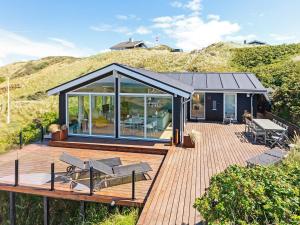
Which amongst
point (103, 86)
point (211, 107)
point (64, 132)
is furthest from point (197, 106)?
point (64, 132)

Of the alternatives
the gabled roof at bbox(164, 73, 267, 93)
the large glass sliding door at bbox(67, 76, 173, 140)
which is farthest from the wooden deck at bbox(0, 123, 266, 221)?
the gabled roof at bbox(164, 73, 267, 93)

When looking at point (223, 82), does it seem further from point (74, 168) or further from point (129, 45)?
point (129, 45)

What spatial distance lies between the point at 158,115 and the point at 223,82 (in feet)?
31.9

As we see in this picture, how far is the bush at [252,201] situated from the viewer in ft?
13.2

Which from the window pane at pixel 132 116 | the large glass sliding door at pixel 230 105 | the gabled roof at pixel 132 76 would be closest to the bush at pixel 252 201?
the gabled roof at pixel 132 76

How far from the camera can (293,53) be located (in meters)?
37.5

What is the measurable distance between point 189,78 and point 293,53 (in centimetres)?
2294

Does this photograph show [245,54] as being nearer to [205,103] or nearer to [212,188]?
[205,103]

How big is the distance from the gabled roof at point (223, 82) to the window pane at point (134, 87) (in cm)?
751

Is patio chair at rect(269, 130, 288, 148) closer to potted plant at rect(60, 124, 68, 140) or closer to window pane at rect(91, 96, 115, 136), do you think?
window pane at rect(91, 96, 115, 136)

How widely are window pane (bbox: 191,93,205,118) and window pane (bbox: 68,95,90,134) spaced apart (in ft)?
29.7

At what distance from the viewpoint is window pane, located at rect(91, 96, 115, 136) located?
44.2ft

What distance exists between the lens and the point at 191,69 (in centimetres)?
3925

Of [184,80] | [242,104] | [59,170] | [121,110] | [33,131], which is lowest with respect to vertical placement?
[59,170]
